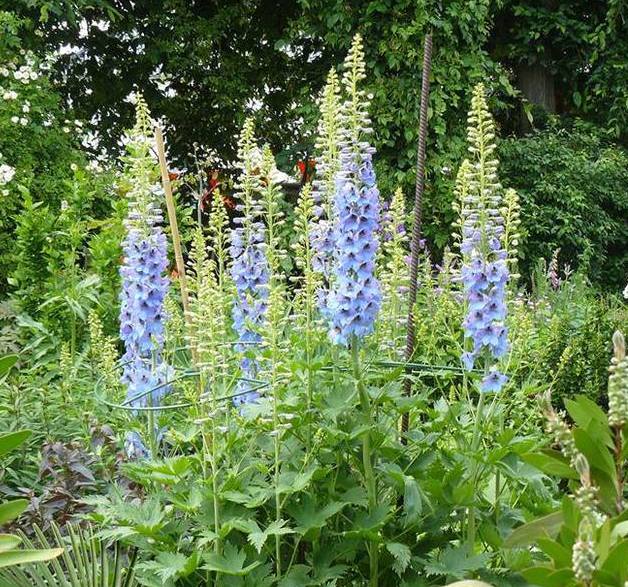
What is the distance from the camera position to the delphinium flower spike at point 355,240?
6.84 ft

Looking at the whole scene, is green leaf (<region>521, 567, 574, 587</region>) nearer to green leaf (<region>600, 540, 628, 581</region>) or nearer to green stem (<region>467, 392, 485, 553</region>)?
green leaf (<region>600, 540, 628, 581</region>)

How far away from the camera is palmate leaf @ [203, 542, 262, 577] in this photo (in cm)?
189

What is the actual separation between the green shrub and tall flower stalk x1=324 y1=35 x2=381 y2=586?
20.5 feet

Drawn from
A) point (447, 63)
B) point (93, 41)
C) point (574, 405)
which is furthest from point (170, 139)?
point (574, 405)

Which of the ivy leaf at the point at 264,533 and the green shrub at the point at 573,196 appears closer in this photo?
the ivy leaf at the point at 264,533

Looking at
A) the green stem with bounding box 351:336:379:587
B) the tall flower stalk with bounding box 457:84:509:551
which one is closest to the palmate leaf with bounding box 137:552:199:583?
the green stem with bounding box 351:336:379:587

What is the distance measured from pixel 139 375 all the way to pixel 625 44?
7950 mm

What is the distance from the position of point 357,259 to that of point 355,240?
44mm

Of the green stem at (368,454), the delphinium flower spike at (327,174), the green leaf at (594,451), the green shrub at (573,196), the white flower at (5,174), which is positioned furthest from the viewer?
the green shrub at (573,196)

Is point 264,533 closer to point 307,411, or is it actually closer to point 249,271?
point 307,411

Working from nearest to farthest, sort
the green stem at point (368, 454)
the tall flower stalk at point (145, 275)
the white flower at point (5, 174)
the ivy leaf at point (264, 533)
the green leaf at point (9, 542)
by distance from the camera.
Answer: the green leaf at point (9, 542)
the ivy leaf at point (264, 533)
the green stem at point (368, 454)
the tall flower stalk at point (145, 275)
the white flower at point (5, 174)

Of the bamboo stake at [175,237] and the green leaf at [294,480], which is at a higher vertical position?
the bamboo stake at [175,237]

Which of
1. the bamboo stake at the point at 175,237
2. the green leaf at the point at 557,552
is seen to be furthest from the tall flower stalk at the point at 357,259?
the green leaf at the point at 557,552

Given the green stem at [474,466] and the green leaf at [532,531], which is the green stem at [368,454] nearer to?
the green stem at [474,466]
